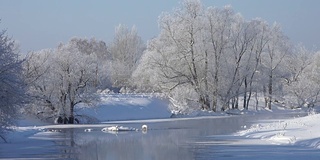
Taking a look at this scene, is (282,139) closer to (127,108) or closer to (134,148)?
(134,148)

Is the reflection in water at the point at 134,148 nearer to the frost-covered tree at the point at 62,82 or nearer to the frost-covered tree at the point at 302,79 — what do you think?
the frost-covered tree at the point at 62,82

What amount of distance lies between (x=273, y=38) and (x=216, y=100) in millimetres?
15477

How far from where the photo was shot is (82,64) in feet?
165

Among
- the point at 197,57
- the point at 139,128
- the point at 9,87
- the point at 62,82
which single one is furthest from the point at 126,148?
the point at 197,57

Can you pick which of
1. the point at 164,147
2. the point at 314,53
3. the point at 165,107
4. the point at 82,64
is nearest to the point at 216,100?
the point at 165,107

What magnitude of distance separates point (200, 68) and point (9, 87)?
43763 mm

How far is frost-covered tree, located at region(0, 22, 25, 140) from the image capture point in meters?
24.6

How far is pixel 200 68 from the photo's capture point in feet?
219

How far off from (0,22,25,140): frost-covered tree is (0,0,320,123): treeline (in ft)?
57.8

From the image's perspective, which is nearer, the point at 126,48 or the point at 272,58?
the point at 272,58

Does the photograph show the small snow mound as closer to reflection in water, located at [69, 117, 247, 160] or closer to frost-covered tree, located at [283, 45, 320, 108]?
reflection in water, located at [69, 117, 247, 160]

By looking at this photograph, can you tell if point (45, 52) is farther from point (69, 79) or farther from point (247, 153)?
point (247, 153)

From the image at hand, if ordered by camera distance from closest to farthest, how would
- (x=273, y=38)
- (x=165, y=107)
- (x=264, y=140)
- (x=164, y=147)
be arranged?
(x=164, y=147)
(x=264, y=140)
(x=165, y=107)
(x=273, y=38)

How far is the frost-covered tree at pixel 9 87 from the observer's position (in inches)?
968
